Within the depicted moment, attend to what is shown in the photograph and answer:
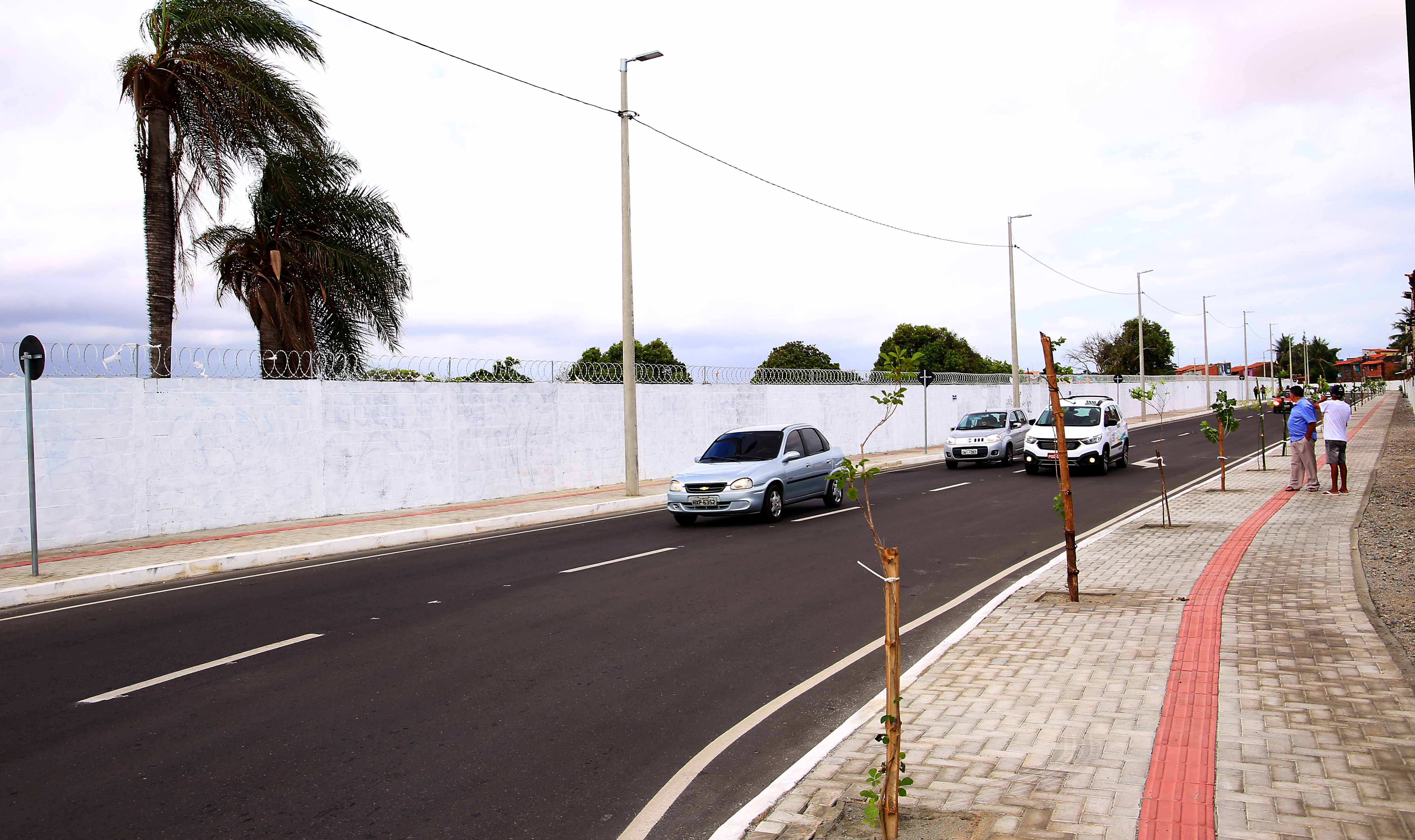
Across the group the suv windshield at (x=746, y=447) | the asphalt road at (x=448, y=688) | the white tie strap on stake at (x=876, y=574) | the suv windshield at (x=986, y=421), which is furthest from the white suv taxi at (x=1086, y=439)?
the white tie strap on stake at (x=876, y=574)

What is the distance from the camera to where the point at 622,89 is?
59.9 ft

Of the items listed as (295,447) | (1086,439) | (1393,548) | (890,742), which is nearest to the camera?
(890,742)

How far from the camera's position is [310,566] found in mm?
11148

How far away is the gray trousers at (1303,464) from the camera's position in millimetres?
15531

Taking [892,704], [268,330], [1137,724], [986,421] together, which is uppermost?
[268,330]

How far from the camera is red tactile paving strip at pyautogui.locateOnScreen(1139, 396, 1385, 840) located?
3441 mm

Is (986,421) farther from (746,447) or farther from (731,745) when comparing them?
(731,745)

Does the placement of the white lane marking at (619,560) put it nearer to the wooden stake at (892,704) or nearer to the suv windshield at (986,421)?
the wooden stake at (892,704)

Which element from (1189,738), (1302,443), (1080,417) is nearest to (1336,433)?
(1302,443)

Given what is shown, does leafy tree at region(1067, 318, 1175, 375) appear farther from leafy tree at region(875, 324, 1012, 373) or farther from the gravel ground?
the gravel ground

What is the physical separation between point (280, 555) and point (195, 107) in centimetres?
922

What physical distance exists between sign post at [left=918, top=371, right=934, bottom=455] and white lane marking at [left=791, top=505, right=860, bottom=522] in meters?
13.2

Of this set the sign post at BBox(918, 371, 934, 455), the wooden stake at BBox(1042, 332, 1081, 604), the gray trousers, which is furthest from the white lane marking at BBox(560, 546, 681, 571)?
the sign post at BBox(918, 371, 934, 455)

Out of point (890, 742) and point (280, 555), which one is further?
point (280, 555)
